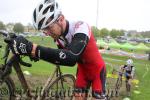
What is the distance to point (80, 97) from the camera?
5.70 meters

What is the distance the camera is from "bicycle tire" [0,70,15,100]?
252 inches

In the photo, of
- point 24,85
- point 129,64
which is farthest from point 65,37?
point 129,64

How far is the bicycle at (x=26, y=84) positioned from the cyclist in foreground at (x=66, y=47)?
1.16m

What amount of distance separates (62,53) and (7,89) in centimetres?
286

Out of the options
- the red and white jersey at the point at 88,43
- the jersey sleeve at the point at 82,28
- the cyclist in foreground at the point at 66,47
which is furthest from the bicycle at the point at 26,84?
the jersey sleeve at the point at 82,28

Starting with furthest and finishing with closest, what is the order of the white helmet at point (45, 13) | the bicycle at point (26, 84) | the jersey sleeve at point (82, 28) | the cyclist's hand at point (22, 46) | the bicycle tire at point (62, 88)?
the bicycle tire at point (62, 88) < the bicycle at point (26, 84) < the jersey sleeve at point (82, 28) < the white helmet at point (45, 13) < the cyclist's hand at point (22, 46)

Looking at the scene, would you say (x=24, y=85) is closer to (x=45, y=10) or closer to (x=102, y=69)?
(x=102, y=69)

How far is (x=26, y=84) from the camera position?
265 inches

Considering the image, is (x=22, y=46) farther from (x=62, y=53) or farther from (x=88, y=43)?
(x=88, y=43)

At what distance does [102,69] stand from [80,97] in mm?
722

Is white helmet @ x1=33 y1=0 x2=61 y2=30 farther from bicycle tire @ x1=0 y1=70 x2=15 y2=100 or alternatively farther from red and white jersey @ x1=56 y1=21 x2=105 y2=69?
bicycle tire @ x1=0 y1=70 x2=15 y2=100

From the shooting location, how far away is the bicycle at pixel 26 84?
6.36 meters

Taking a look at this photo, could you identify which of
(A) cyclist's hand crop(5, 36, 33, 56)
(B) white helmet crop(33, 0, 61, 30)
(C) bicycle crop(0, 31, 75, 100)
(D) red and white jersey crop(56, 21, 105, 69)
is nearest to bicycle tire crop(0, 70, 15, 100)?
(C) bicycle crop(0, 31, 75, 100)

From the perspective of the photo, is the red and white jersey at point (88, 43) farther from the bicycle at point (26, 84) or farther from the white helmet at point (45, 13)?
the bicycle at point (26, 84)
